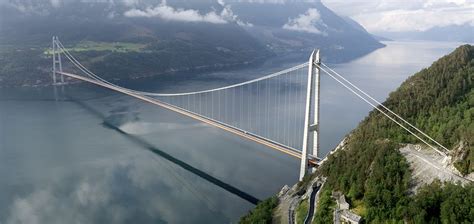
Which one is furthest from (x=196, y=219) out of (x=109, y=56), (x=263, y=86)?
(x=109, y=56)

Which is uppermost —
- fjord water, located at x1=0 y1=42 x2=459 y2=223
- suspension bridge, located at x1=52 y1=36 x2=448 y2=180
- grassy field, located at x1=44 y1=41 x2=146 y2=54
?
grassy field, located at x1=44 y1=41 x2=146 y2=54

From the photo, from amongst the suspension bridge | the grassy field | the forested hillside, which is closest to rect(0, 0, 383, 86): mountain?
the grassy field

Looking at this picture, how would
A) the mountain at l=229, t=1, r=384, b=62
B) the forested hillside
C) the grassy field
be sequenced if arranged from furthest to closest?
the mountain at l=229, t=1, r=384, b=62
the grassy field
the forested hillside

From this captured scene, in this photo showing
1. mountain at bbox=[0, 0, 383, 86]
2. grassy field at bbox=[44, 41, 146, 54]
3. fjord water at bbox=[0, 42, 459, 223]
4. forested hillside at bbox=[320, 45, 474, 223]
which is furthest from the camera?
grassy field at bbox=[44, 41, 146, 54]

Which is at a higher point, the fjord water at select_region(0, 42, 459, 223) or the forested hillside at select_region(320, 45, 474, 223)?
the forested hillside at select_region(320, 45, 474, 223)

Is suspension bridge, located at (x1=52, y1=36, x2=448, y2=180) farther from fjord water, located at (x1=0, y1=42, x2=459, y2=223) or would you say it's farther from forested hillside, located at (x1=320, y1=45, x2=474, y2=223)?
fjord water, located at (x1=0, y1=42, x2=459, y2=223)

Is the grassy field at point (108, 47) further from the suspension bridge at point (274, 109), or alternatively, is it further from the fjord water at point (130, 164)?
the fjord water at point (130, 164)

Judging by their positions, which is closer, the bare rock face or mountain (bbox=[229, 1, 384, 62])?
the bare rock face

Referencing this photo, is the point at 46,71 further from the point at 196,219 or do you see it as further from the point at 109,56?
the point at 196,219
